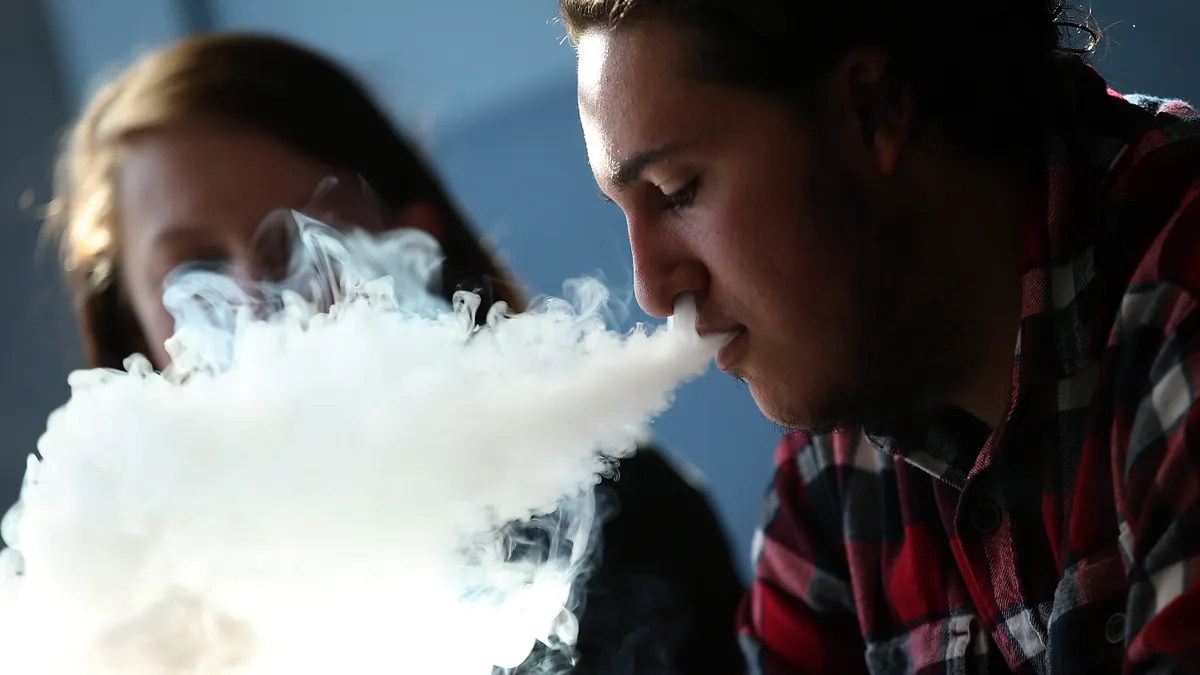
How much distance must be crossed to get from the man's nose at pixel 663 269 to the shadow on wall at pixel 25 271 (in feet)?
4.47

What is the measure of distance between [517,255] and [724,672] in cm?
76

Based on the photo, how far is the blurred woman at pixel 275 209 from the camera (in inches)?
42.5

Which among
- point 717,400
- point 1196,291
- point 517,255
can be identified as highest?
point 517,255

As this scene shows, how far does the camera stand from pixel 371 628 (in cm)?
73

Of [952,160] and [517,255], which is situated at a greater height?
[517,255]

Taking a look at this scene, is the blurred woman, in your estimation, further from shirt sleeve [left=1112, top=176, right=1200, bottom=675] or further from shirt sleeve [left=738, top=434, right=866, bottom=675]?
shirt sleeve [left=1112, top=176, right=1200, bottom=675]

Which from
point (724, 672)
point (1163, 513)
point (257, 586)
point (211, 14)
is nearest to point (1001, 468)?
point (1163, 513)

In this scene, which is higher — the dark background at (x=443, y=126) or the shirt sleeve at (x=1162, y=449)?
the dark background at (x=443, y=126)

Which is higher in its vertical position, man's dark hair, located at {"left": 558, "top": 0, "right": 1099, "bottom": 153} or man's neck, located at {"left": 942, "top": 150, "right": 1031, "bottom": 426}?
man's dark hair, located at {"left": 558, "top": 0, "right": 1099, "bottom": 153}

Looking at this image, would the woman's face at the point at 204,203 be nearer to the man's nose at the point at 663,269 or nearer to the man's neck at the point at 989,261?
the man's nose at the point at 663,269

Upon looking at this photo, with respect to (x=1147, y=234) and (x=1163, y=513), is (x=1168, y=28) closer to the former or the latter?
(x=1147, y=234)

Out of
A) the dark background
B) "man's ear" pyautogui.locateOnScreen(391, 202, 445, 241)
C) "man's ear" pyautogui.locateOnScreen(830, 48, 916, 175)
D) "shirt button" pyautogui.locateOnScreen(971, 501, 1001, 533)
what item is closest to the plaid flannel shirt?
"shirt button" pyautogui.locateOnScreen(971, 501, 1001, 533)

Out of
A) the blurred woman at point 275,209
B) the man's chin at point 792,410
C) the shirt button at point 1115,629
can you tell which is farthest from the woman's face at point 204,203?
the shirt button at point 1115,629

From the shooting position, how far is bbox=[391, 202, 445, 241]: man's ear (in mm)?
1214
